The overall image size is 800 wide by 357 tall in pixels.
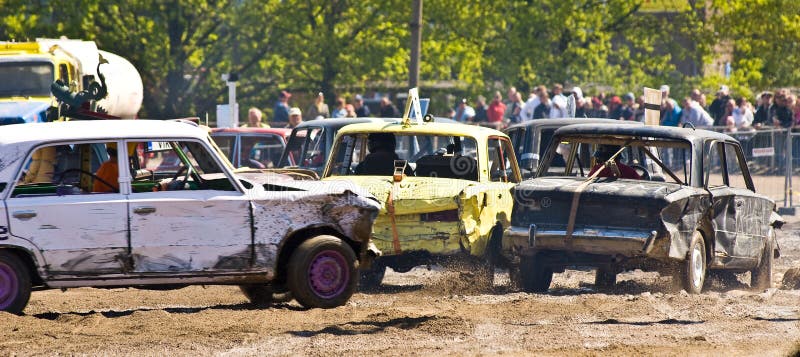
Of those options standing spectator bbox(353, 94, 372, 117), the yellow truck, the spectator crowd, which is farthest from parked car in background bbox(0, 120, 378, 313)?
standing spectator bbox(353, 94, 372, 117)

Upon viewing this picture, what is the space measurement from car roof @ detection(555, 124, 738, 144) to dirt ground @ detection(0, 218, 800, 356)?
1.61 m

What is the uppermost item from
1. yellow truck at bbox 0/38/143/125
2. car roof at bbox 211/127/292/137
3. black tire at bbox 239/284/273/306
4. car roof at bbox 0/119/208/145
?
yellow truck at bbox 0/38/143/125

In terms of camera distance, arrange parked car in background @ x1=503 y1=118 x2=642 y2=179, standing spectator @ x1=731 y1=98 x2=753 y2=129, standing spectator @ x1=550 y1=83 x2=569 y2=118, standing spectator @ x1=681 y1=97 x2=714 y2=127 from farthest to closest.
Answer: standing spectator @ x1=731 y1=98 x2=753 y2=129, standing spectator @ x1=681 y1=97 x2=714 y2=127, standing spectator @ x1=550 y1=83 x2=569 y2=118, parked car in background @ x1=503 y1=118 x2=642 y2=179

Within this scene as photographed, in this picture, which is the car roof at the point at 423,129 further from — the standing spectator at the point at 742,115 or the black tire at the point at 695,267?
the standing spectator at the point at 742,115

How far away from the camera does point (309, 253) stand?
11.0 m

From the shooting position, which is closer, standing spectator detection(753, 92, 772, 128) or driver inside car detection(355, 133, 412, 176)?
driver inside car detection(355, 133, 412, 176)

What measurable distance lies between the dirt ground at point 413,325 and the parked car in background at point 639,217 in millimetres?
473

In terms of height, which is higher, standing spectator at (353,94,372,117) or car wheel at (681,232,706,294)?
standing spectator at (353,94,372,117)

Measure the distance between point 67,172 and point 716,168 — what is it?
6785mm

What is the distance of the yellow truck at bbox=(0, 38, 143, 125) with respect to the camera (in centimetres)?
2075

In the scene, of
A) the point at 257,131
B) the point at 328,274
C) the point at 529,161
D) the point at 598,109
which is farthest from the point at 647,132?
the point at 598,109

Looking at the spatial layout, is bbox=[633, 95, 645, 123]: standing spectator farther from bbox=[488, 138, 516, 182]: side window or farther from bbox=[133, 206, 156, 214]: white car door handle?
bbox=[133, 206, 156, 214]: white car door handle

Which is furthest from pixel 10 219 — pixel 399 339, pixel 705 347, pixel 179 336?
pixel 705 347

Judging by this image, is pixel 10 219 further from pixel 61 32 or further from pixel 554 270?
pixel 61 32
